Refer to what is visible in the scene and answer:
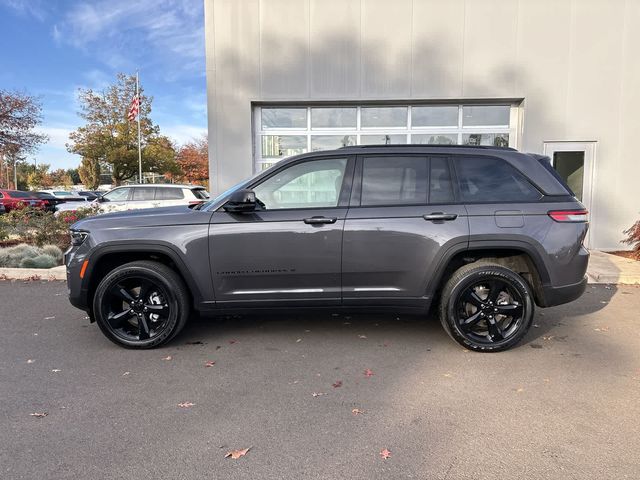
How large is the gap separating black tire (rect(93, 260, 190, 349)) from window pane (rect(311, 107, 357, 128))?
7.27m

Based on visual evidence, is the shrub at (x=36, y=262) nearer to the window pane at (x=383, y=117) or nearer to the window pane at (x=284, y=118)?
the window pane at (x=284, y=118)

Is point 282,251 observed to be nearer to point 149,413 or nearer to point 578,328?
point 149,413

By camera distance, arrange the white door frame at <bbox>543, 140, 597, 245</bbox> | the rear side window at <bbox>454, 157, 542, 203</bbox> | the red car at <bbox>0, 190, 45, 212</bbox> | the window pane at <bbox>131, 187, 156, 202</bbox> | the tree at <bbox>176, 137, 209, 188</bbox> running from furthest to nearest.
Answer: the tree at <bbox>176, 137, 209, 188</bbox>
the red car at <bbox>0, 190, 45, 212</bbox>
the window pane at <bbox>131, 187, 156, 202</bbox>
the white door frame at <bbox>543, 140, 597, 245</bbox>
the rear side window at <bbox>454, 157, 542, 203</bbox>

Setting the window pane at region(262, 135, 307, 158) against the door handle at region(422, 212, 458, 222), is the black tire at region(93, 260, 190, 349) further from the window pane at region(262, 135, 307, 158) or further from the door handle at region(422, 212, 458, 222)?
the window pane at region(262, 135, 307, 158)

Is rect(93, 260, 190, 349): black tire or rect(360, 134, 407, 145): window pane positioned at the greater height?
rect(360, 134, 407, 145): window pane

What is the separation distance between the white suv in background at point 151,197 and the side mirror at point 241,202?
28.0ft

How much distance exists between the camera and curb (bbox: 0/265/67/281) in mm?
7711

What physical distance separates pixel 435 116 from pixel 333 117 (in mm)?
2354

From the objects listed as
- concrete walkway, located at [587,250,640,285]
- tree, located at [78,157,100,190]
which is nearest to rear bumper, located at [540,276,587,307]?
concrete walkway, located at [587,250,640,285]

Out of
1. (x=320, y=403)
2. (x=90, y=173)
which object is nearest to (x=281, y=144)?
(x=320, y=403)

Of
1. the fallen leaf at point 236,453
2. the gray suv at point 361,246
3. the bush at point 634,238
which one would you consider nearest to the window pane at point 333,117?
the bush at point 634,238

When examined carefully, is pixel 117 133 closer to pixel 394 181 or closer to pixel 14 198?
pixel 14 198

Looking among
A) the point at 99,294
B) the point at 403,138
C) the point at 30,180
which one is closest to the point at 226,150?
the point at 403,138

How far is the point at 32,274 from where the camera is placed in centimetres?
773
